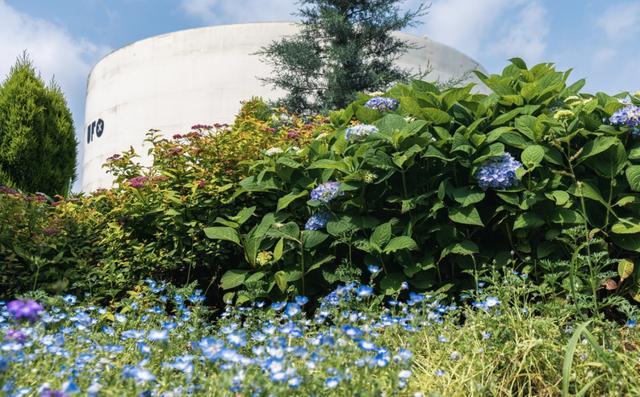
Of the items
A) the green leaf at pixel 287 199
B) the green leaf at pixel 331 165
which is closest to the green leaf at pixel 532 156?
the green leaf at pixel 331 165

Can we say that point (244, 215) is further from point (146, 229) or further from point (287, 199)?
point (146, 229)

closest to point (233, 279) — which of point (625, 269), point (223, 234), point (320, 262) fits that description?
point (223, 234)

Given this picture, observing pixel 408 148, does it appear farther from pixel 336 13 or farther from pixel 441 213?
pixel 336 13

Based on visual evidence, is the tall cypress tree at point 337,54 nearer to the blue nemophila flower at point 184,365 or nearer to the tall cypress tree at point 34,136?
the tall cypress tree at point 34,136

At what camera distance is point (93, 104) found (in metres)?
12.8

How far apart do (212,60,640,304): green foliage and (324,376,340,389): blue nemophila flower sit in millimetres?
1260

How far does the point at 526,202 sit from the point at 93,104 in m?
12.0

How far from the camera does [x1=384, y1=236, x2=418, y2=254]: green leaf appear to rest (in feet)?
8.64

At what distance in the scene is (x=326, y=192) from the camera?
278 centimetres

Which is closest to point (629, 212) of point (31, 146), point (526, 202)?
point (526, 202)

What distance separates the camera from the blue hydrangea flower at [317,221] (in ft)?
9.43

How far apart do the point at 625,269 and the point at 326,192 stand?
1.42m

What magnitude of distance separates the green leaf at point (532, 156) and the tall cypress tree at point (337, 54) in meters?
6.83

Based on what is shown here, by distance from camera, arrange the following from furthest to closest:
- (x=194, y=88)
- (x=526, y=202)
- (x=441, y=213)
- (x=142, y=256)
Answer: (x=194, y=88)
(x=142, y=256)
(x=441, y=213)
(x=526, y=202)
